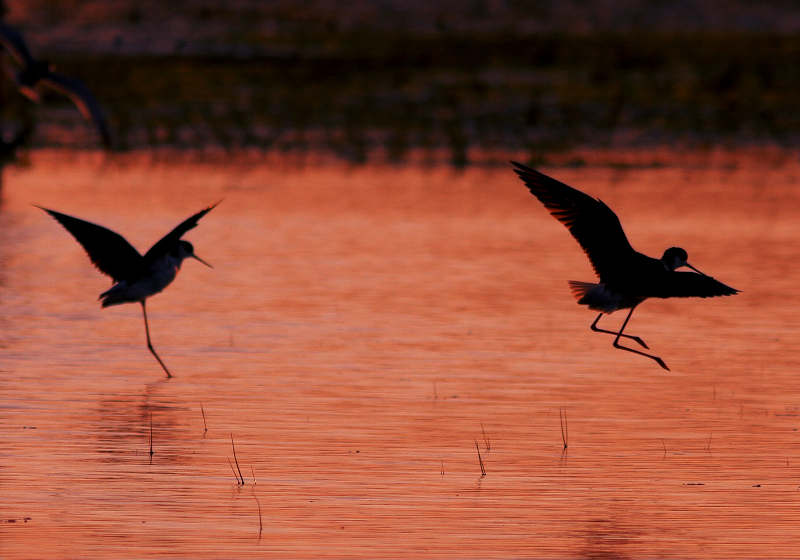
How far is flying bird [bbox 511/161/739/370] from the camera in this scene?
32.0ft

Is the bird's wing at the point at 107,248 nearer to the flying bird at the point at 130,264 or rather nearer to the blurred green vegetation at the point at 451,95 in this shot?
the flying bird at the point at 130,264

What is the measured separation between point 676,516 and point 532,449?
4.48ft

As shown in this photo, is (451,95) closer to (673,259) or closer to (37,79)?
(37,79)

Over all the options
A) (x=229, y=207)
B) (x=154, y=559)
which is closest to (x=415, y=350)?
(x=154, y=559)

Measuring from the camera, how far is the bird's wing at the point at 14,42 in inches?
459

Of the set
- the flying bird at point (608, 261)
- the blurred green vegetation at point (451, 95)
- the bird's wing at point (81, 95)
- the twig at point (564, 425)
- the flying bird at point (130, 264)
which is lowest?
the blurred green vegetation at point (451, 95)

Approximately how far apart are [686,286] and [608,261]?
586mm

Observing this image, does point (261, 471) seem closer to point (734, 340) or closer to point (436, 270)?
point (734, 340)

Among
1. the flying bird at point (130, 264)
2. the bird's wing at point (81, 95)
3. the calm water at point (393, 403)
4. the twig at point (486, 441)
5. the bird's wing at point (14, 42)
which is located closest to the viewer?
the calm water at point (393, 403)

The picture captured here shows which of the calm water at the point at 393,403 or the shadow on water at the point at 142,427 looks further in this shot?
the shadow on water at the point at 142,427

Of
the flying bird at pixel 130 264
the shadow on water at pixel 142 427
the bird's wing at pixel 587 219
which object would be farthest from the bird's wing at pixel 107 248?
the bird's wing at pixel 587 219

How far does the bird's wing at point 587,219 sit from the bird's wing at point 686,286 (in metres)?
0.26

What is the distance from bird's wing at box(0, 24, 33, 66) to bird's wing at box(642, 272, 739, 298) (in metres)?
4.79

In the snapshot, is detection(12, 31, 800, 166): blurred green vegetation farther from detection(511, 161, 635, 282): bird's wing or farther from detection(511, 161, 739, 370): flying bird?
detection(511, 161, 635, 282): bird's wing
